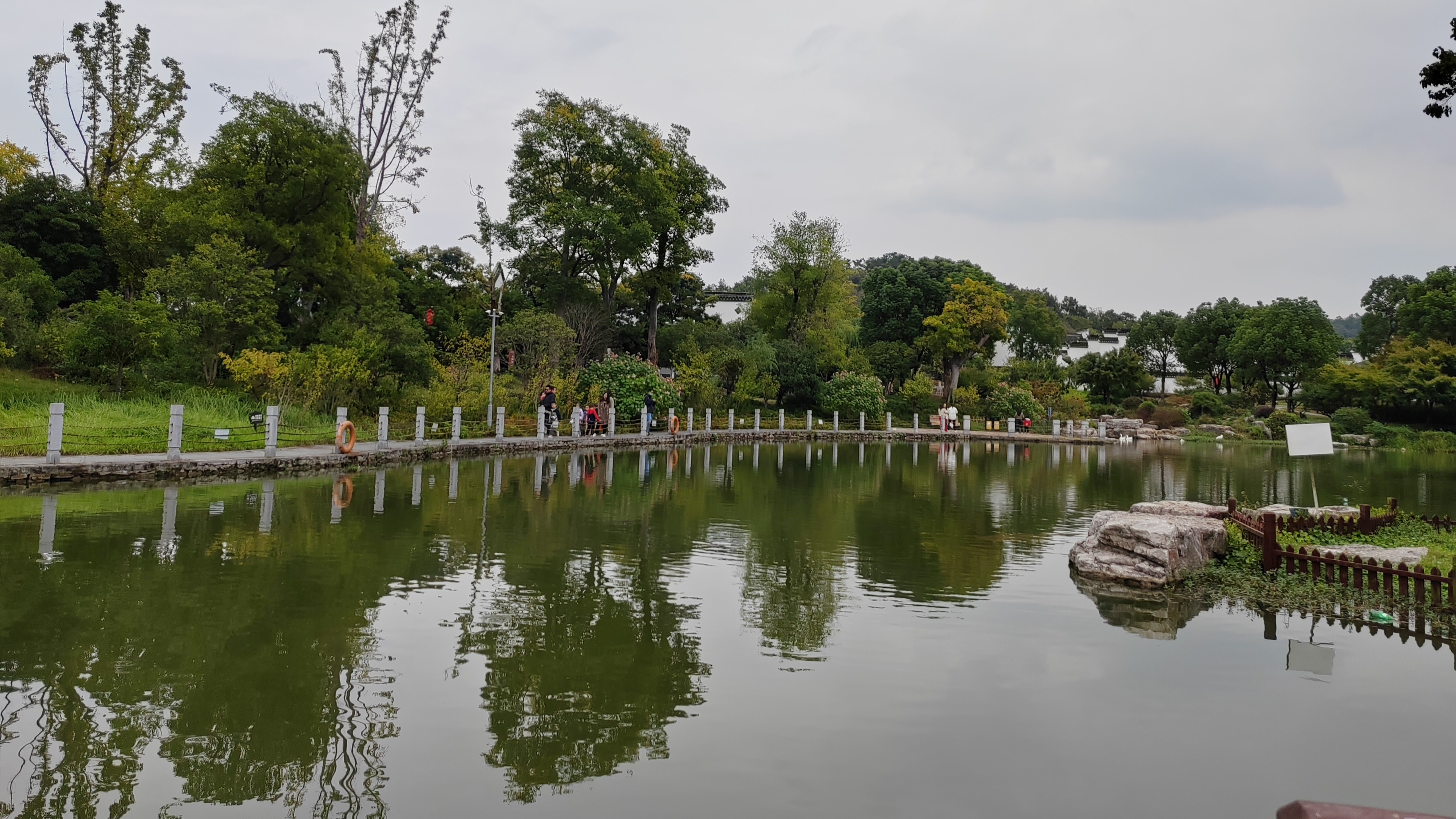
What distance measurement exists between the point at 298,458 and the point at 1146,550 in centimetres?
1529

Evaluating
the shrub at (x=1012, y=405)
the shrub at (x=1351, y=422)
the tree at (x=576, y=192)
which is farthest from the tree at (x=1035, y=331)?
the tree at (x=576, y=192)

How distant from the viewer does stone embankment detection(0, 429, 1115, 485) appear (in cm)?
1428

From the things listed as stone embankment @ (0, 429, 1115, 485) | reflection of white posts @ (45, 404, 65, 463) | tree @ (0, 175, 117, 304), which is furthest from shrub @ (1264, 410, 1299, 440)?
tree @ (0, 175, 117, 304)

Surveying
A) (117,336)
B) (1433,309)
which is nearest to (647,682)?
(117,336)

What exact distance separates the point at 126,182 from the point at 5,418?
20746 millimetres

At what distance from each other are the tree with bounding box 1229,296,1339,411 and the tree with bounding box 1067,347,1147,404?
6657mm

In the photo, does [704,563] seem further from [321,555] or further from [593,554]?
[321,555]

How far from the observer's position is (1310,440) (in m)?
11.0

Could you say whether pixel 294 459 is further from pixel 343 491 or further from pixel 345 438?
pixel 343 491

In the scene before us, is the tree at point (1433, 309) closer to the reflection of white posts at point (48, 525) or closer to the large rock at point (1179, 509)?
the large rock at point (1179, 509)

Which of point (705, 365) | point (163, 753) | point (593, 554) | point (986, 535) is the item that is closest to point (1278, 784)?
point (163, 753)

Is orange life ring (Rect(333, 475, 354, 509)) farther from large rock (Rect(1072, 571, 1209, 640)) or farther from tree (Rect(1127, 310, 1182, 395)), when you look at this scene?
tree (Rect(1127, 310, 1182, 395))

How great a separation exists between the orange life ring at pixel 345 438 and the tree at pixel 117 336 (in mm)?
Result: 5341

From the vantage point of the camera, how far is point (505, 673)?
571 cm
